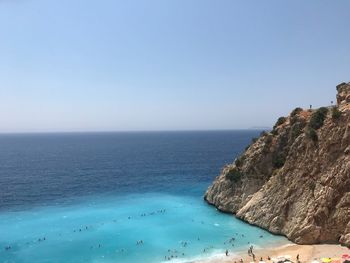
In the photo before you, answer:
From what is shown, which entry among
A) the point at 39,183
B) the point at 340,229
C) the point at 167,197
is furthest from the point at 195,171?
the point at 340,229

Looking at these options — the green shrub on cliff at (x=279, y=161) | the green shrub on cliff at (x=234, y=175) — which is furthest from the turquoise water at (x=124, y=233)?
the green shrub on cliff at (x=279, y=161)

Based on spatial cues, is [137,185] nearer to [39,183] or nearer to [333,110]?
[39,183]

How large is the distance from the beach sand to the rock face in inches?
67.8

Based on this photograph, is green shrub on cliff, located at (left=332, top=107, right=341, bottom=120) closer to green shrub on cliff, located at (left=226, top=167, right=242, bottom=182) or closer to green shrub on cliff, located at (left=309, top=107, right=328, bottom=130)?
green shrub on cliff, located at (left=309, top=107, right=328, bottom=130)

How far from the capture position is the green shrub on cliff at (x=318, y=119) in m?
59.3

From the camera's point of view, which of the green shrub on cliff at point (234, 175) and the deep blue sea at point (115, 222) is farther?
the green shrub on cliff at point (234, 175)

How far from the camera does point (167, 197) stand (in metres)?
86.2

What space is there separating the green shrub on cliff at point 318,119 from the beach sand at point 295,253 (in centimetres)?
1911

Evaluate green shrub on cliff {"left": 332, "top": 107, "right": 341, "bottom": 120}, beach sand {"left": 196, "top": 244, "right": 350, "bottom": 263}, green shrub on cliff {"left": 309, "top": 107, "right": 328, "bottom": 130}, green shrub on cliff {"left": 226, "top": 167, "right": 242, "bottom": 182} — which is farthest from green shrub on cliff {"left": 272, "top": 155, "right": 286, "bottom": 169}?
beach sand {"left": 196, "top": 244, "right": 350, "bottom": 263}

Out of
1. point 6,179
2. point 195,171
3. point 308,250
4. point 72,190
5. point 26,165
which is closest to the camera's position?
point 308,250

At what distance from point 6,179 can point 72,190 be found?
33402mm

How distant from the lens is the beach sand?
4641 cm

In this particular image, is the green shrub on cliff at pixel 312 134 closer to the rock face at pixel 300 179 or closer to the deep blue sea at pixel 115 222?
the rock face at pixel 300 179

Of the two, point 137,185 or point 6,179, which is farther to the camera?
point 6,179
